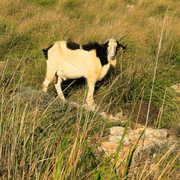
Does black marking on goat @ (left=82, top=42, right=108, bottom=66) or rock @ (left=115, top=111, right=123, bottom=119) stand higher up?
black marking on goat @ (left=82, top=42, right=108, bottom=66)

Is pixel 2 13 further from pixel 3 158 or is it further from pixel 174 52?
pixel 3 158

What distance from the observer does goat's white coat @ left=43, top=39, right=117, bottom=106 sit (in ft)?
13.9

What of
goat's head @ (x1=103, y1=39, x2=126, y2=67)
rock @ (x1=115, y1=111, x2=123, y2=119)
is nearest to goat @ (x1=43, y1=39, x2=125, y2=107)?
goat's head @ (x1=103, y1=39, x2=126, y2=67)

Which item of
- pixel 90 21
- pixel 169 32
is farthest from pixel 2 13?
pixel 169 32

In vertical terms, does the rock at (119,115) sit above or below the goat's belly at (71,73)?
below

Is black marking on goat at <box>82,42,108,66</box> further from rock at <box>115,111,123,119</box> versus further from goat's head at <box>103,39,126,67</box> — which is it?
rock at <box>115,111,123,119</box>

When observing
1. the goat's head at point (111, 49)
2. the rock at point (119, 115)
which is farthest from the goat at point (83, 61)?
the rock at point (119, 115)

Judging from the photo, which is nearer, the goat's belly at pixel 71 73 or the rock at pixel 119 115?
the rock at pixel 119 115

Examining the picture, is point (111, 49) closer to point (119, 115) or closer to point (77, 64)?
point (77, 64)

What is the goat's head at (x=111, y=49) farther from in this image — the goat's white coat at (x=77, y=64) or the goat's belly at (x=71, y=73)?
the goat's belly at (x=71, y=73)

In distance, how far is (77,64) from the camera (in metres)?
4.27

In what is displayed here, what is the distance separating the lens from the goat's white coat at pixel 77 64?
4.24m

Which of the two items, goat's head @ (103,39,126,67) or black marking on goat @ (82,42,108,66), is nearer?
goat's head @ (103,39,126,67)

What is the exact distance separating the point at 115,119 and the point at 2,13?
485 centimetres
